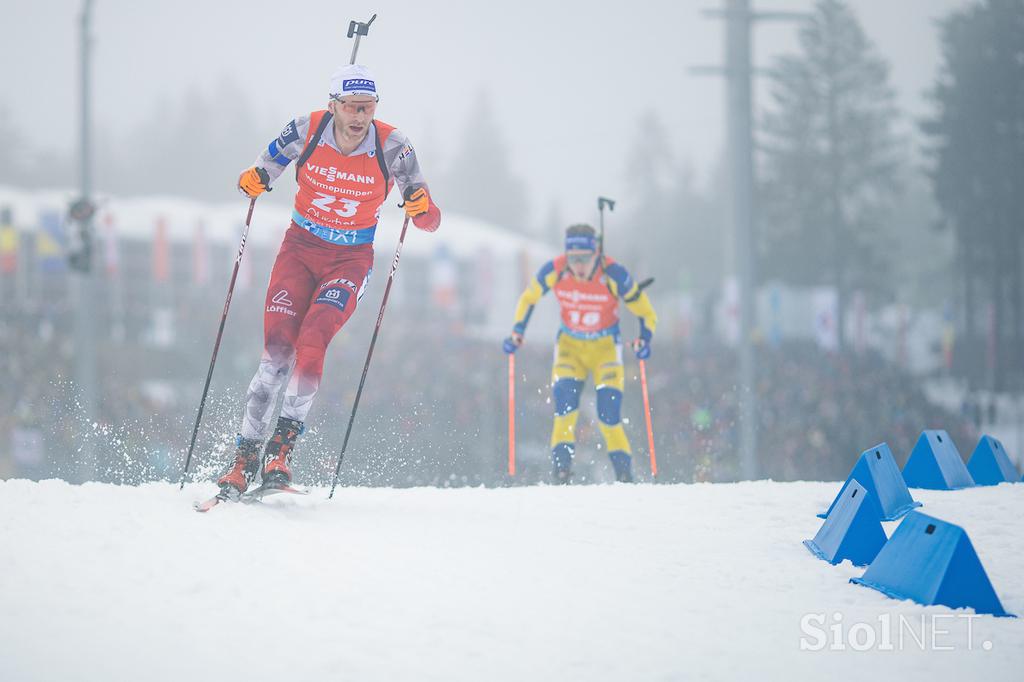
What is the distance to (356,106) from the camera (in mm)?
5949

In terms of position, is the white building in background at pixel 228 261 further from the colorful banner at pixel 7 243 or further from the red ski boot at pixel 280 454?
the red ski boot at pixel 280 454

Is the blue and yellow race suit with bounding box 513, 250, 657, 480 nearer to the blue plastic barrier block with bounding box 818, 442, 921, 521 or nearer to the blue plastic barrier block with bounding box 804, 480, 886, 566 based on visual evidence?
the blue plastic barrier block with bounding box 818, 442, 921, 521

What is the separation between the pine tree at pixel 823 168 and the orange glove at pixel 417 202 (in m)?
34.0

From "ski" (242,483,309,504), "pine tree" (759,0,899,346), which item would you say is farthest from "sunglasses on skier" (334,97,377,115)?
"pine tree" (759,0,899,346)

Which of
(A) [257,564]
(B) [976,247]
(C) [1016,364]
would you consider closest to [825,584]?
(A) [257,564]

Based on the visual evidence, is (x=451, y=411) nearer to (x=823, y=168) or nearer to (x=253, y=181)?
(x=253, y=181)

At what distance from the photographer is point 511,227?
65.9 m

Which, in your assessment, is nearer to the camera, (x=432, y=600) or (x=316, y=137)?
(x=432, y=600)

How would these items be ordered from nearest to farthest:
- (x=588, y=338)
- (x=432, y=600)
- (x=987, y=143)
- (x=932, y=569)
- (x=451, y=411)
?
(x=432, y=600) → (x=932, y=569) → (x=588, y=338) → (x=451, y=411) → (x=987, y=143)

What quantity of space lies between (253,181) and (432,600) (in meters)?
2.91

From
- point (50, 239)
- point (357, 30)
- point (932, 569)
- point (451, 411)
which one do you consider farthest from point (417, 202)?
point (50, 239)

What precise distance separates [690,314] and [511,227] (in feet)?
106

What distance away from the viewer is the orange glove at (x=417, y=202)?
631 cm

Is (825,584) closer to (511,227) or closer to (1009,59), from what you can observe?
(1009,59)
